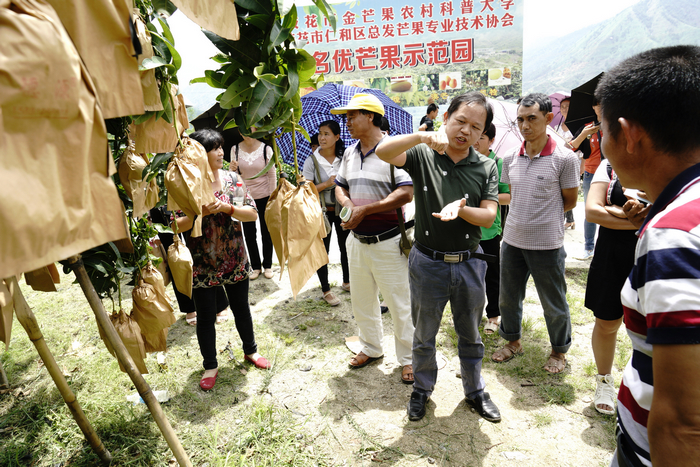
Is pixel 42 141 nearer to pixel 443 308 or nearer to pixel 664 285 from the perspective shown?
pixel 664 285

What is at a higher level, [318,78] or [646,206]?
[318,78]

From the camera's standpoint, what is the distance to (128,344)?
6.31 feet

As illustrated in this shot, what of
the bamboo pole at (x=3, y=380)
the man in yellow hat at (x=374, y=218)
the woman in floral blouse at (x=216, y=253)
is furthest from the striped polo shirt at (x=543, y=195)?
the bamboo pole at (x=3, y=380)

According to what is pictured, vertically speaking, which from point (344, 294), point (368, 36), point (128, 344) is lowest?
point (344, 294)

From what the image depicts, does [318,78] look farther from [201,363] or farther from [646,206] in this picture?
[201,363]

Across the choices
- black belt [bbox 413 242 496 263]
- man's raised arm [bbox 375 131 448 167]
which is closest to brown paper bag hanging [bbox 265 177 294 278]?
man's raised arm [bbox 375 131 448 167]

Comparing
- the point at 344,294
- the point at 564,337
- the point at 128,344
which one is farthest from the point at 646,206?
the point at 344,294

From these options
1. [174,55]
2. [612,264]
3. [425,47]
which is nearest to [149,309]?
[174,55]

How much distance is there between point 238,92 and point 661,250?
1126mm

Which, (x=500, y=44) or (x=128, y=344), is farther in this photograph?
(x=500, y=44)

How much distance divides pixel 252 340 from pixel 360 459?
1.36m

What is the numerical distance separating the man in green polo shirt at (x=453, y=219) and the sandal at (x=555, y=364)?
76cm

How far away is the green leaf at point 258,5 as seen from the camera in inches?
42.1

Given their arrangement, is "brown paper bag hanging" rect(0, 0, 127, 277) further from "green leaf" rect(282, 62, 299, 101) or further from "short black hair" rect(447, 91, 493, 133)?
"short black hair" rect(447, 91, 493, 133)
